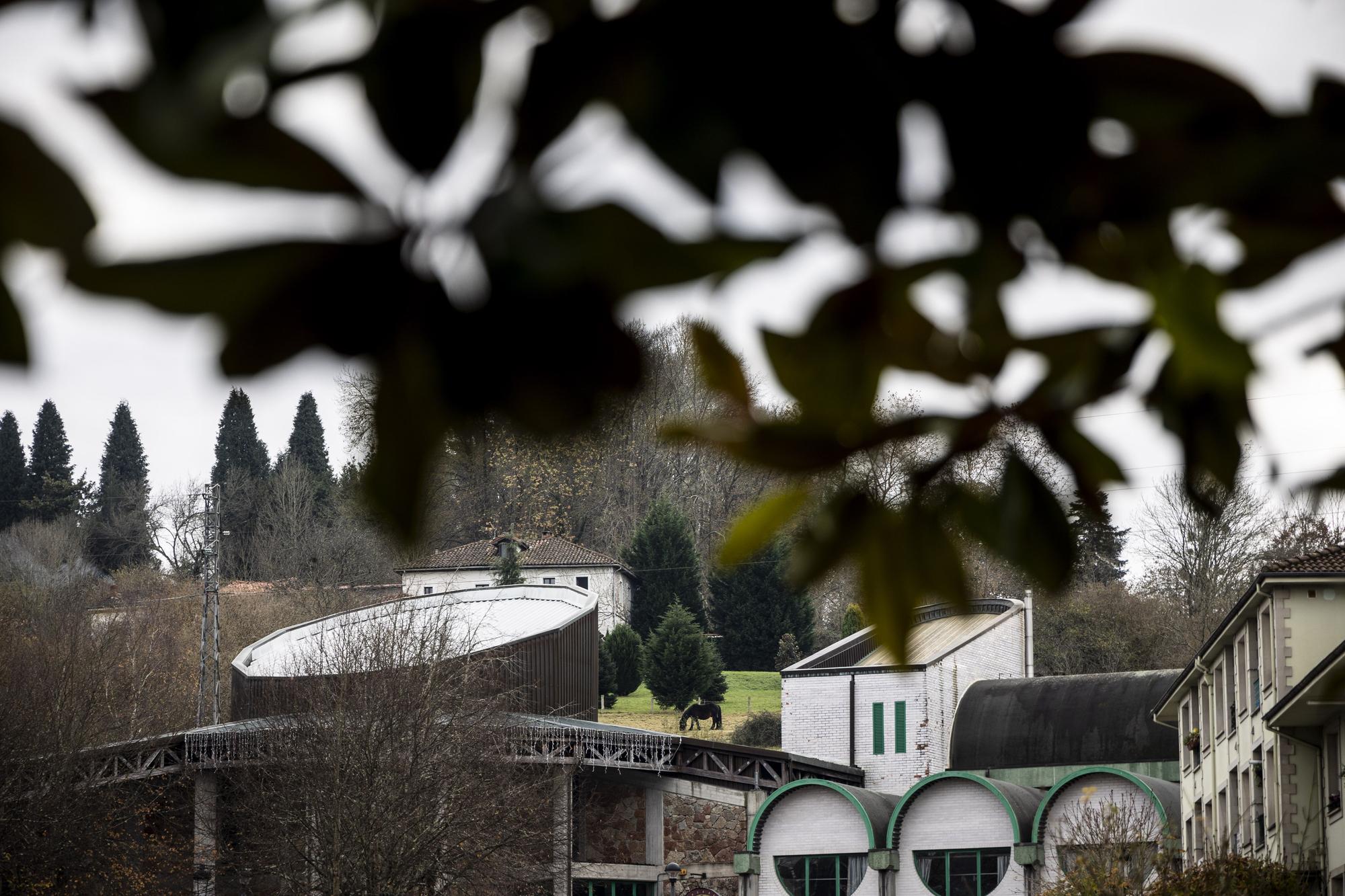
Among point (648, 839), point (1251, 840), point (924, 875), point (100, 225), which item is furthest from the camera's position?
point (648, 839)

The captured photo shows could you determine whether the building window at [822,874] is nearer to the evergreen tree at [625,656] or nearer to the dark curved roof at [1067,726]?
the dark curved roof at [1067,726]

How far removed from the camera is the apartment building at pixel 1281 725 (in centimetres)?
2259

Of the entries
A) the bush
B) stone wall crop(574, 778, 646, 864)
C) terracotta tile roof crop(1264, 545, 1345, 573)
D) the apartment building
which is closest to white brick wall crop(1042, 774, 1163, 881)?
the apartment building

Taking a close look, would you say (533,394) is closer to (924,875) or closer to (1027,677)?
(924,875)

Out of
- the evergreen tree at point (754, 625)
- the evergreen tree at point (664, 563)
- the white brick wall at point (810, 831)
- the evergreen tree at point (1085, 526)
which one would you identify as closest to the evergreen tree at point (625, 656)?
the evergreen tree at point (664, 563)

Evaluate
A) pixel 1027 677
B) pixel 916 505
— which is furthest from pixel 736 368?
pixel 1027 677

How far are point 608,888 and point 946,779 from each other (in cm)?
885

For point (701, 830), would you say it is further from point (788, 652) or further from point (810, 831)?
point (788, 652)

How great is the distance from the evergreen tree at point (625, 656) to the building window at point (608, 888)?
27.5 m

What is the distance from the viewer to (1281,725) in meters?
23.3

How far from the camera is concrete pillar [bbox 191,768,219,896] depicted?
3556 cm

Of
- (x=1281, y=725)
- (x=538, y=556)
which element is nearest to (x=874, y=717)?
(x=1281, y=725)

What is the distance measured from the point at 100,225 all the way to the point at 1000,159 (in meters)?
0.50

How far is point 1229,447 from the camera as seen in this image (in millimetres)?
1350
